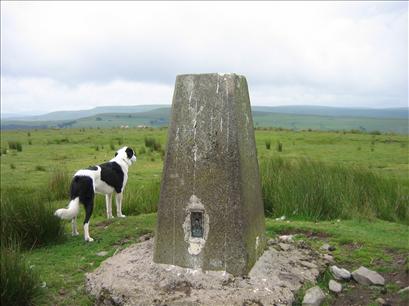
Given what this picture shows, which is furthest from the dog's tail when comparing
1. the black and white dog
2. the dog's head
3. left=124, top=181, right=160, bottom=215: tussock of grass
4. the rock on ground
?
left=124, top=181, right=160, bottom=215: tussock of grass

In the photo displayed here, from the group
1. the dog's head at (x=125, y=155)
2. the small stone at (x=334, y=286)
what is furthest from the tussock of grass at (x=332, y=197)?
the small stone at (x=334, y=286)

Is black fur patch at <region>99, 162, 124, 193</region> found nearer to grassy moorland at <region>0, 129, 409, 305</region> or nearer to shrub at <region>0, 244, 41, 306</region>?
grassy moorland at <region>0, 129, 409, 305</region>

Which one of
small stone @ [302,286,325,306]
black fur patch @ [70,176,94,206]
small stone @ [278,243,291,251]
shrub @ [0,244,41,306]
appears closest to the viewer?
shrub @ [0,244,41,306]

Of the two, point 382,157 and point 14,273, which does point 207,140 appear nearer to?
point 14,273

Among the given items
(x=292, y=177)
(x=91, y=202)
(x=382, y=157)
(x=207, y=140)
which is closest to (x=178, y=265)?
(x=207, y=140)

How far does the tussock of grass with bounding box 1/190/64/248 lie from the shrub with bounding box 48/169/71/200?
436cm

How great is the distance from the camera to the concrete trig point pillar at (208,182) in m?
6.10

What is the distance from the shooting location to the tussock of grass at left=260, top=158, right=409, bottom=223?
10.0 metres

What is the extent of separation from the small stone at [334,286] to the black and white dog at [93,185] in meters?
3.99

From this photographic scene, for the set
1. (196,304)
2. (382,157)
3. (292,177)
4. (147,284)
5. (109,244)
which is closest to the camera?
(196,304)

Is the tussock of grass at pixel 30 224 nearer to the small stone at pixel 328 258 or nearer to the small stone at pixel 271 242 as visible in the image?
the small stone at pixel 271 242

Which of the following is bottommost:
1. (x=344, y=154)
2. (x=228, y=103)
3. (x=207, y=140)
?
(x=344, y=154)

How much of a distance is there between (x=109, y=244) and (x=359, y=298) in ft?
13.1

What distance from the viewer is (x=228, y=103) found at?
20.1 ft
